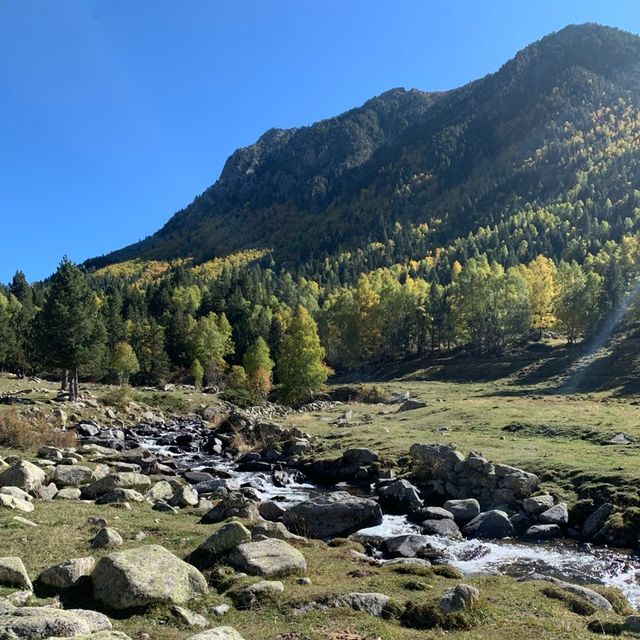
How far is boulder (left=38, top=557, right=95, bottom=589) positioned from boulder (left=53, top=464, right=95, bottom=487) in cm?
1401

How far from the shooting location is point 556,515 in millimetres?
23594

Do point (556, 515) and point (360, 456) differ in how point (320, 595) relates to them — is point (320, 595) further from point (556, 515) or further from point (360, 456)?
point (360, 456)

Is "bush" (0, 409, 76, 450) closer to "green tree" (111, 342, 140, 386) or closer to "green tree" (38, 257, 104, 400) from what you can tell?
"green tree" (38, 257, 104, 400)

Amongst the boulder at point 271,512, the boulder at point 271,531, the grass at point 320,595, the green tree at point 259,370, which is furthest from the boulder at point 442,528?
the green tree at point 259,370

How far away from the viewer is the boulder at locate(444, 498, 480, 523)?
25469 mm

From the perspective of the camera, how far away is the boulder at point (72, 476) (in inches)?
1008

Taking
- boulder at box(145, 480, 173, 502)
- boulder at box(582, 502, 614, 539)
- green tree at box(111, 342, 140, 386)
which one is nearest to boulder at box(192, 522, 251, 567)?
boulder at box(145, 480, 173, 502)

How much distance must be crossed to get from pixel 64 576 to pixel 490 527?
17449 mm

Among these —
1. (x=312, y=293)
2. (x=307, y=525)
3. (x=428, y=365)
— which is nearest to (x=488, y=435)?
(x=307, y=525)

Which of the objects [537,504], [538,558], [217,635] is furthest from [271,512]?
[217,635]

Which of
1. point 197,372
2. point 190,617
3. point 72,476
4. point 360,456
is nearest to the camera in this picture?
point 190,617

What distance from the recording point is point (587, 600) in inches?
545

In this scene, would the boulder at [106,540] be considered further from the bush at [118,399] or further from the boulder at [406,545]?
the bush at [118,399]

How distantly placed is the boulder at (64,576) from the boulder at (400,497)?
18025 millimetres
